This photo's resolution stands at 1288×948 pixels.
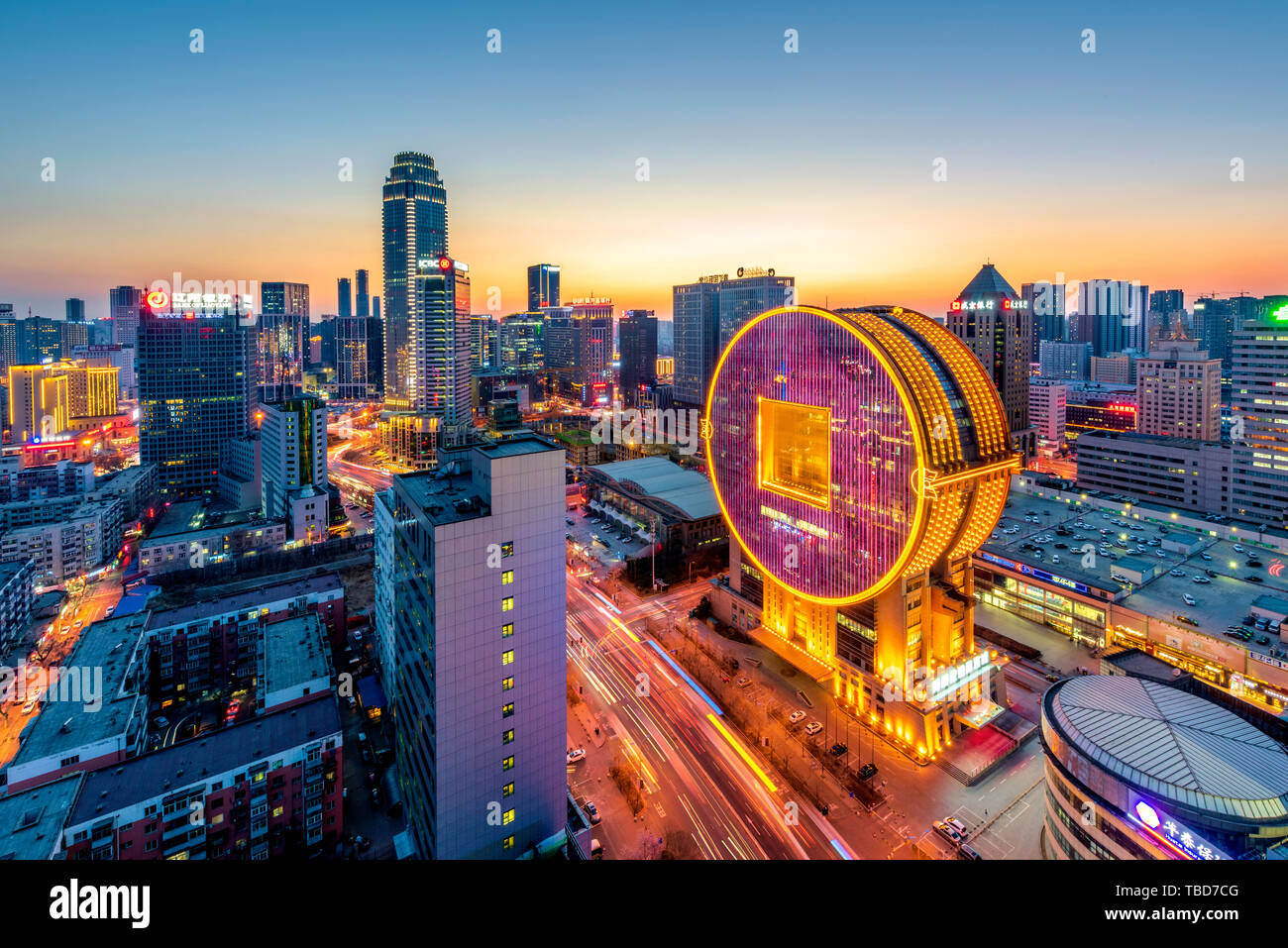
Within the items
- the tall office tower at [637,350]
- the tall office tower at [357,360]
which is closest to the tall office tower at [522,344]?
the tall office tower at [357,360]

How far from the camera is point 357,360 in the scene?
525 ft

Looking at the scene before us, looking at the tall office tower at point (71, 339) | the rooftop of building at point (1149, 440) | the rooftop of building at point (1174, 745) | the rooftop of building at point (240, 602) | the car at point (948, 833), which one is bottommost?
the car at point (948, 833)

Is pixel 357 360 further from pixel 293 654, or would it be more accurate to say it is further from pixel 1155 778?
pixel 1155 778

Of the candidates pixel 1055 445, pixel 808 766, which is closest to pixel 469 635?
pixel 808 766

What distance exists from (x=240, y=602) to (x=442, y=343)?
63342 mm

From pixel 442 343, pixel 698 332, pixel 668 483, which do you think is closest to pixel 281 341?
pixel 442 343

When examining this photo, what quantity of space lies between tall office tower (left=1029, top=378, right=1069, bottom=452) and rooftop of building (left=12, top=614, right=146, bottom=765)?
104m

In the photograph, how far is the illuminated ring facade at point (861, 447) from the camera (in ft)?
99.0

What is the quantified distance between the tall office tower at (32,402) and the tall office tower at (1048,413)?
140 metres

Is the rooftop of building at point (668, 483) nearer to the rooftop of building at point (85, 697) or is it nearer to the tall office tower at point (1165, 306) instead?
the rooftop of building at point (85, 697)

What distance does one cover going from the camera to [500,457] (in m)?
20.1

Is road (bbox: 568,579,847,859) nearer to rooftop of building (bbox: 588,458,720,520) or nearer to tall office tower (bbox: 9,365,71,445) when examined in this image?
rooftop of building (bbox: 588,458,720,520)
